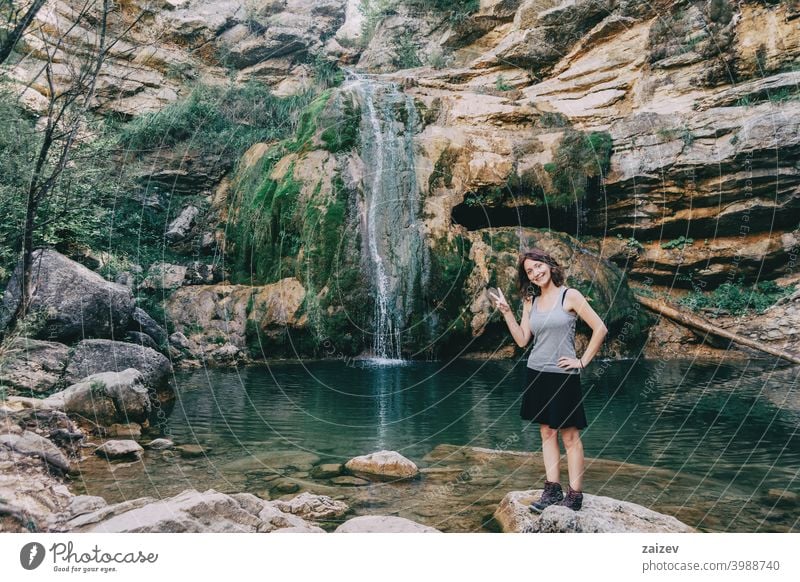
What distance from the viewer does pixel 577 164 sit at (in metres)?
12.8

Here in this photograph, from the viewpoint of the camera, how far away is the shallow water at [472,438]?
12.4 feet

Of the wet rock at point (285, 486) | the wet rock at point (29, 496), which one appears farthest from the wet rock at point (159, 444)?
the wet rock at point (285, 486)

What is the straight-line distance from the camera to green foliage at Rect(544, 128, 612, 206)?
1278 cm

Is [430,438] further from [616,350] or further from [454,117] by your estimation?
[454,117]

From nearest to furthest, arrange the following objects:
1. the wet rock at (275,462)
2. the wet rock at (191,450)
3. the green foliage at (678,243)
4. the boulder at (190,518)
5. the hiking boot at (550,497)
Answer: the boulder at (190,518)
the hiking boot at (550,497)
the wet rock at (275,462)
the wet rock at (191,450)
the green foliage at (678,243)

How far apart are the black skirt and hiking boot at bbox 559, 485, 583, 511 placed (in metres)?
0.41

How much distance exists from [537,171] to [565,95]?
3.45 metres

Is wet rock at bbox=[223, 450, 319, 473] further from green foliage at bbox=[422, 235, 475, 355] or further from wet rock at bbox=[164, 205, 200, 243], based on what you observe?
wet rock at bbox=[164, 205, 200, 243]

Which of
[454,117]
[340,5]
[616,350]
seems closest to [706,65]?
[454,117]

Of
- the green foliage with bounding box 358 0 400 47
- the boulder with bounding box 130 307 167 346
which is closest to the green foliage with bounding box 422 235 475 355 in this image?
the boulder with bounding box 130 307 167 346

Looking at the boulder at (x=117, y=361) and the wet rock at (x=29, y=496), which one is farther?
the boulder at (x=117, y=361)

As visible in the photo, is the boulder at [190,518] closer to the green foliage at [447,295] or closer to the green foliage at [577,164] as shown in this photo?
the green foliage at [447,295]

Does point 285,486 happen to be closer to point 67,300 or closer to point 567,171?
point 67,300

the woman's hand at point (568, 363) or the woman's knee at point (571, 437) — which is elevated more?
the woman's hand at point (568, 363)
